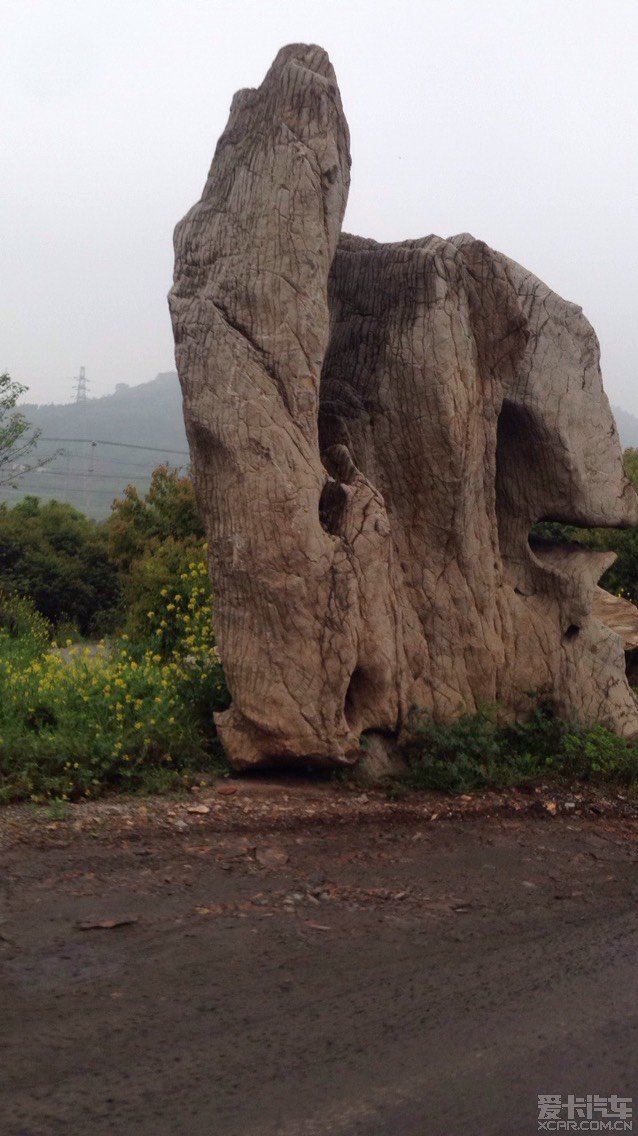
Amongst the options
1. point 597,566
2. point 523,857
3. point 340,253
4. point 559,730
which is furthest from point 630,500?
point 523,857

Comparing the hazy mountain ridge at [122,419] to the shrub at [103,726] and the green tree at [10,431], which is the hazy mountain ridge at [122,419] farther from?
the shrub at [103,726]

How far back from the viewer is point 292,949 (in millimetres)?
4098

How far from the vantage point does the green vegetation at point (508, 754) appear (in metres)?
6.38

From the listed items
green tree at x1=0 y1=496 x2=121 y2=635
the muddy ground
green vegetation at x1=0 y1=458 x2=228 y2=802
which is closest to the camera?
the muddy ground

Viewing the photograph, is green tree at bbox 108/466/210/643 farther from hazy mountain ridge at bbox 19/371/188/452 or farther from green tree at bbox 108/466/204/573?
hazy mountain ridge at bbox 19/371/188/452

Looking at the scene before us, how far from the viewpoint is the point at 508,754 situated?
680 centimetres

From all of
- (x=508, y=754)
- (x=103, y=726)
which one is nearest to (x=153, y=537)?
(x=103, y=726)

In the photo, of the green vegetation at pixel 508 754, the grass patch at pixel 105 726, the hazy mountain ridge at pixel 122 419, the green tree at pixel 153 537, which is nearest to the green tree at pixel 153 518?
the green tree at pixel 153 537

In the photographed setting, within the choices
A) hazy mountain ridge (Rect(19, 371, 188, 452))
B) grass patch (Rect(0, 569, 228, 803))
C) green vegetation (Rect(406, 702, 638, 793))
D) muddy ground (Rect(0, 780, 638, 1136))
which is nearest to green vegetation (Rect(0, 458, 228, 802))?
grass patch (Rect(0, 569, 228, 803))

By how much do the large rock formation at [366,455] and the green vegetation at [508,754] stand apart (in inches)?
7.2

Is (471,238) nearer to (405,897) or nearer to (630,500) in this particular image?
(630,500)

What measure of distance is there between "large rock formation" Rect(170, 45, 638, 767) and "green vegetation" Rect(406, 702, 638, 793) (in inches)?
7.2

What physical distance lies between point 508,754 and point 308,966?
3.11 metres

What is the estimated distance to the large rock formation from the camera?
19.8ft
